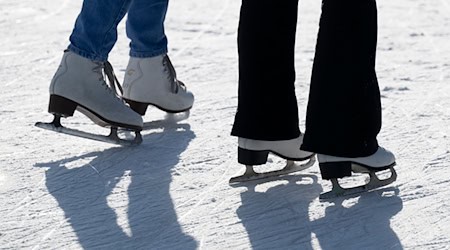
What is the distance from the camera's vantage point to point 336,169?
2.77 m

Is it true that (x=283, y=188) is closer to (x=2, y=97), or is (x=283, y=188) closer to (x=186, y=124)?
(x=186, y=124)

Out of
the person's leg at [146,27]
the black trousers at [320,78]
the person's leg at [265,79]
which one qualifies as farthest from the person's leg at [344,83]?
the person's leg at [146,27]

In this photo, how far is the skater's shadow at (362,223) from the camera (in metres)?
2.51

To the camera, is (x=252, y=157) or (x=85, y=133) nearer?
(x=252, y=157)

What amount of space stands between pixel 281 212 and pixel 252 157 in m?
0.21

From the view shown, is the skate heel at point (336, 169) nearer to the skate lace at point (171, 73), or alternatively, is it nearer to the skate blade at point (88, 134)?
the skate blade at point (88, 134)

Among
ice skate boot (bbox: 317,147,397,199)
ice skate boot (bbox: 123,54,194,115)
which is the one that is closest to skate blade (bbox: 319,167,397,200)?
ice skate boot (bbox: 317,147,397,199)

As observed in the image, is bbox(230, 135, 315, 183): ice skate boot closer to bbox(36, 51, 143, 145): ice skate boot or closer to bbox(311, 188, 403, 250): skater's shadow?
bbox(311, 188, 403, 250): skater's shadow

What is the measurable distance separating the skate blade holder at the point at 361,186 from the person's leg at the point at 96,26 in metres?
0.78

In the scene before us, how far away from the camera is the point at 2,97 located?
12.9 feet

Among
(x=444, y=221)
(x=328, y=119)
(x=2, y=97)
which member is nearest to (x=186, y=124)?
(x=2, y=97)

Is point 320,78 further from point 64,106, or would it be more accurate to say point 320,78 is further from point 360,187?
point 64,106

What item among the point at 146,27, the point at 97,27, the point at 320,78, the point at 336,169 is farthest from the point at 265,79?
the point at 146,27

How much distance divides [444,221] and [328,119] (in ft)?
1.13
